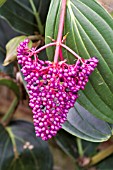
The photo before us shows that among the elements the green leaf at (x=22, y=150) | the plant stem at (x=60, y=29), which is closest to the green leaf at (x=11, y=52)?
the plant stem at (x=60, y=29)

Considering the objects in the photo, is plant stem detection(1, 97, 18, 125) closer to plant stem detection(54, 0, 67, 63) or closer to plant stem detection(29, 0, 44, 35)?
plant stem detection(29, 0, 44, 35)

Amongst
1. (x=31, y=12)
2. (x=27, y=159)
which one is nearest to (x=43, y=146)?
(x=27, y=159)

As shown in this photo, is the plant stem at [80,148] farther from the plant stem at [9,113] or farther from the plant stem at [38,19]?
the plant stem at [38,19]

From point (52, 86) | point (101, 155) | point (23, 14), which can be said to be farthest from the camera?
point (101, 155)

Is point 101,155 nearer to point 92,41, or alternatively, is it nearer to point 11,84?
point 11,84

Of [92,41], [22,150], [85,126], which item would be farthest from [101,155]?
[92,41]

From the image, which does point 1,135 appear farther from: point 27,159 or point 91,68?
point 91,68

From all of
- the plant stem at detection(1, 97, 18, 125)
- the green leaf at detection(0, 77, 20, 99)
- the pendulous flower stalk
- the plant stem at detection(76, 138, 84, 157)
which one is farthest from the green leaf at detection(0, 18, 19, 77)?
the pendulous flower stalk
